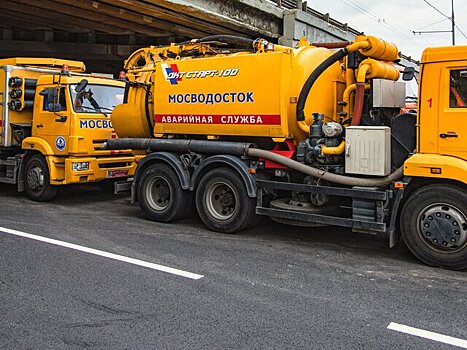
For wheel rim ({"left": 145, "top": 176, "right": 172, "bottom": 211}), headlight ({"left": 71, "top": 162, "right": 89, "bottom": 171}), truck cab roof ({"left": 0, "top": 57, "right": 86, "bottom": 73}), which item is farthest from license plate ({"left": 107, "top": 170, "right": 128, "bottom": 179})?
truck cab roof ({"left": 0, "top": 57, "right": 86, "bottom": 73})

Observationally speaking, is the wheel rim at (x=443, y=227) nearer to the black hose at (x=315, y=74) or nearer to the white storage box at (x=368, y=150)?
the white storage box at (x=368, y=150)

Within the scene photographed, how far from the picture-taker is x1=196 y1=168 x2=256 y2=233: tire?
8.11 m

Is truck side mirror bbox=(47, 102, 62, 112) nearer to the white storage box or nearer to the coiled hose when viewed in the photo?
the coiled hose

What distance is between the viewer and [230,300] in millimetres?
5211

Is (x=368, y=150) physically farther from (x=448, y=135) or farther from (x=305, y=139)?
(x=305, y=139)

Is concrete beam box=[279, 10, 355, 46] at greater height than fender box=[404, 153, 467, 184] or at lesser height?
greater

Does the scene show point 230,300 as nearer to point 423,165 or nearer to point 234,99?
point 423,165

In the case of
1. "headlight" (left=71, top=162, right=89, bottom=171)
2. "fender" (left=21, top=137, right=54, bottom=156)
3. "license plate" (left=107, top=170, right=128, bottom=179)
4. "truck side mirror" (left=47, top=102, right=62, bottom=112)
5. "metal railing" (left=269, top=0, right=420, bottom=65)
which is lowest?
"license plate" (left=107, top=170, right=128, bottom=179)

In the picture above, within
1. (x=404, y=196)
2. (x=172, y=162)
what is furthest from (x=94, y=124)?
(x=404, y=196)

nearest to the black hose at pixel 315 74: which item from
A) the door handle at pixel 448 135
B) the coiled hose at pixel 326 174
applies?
the coiled hose at pixel 326 174

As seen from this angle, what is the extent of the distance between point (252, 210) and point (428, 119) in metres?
2.93

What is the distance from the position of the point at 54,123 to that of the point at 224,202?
4.68 meters

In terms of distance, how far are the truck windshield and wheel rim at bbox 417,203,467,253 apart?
24.1 feet

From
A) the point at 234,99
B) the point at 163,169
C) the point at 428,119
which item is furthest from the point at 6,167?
the point at 428,119
